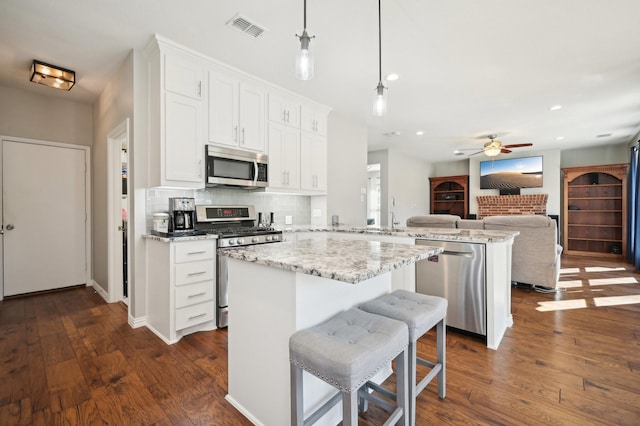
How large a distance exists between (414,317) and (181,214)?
2.32 metres

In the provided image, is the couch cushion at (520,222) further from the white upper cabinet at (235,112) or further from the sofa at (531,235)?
the white upper cabinet at (235,112)

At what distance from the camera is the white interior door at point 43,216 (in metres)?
3.74

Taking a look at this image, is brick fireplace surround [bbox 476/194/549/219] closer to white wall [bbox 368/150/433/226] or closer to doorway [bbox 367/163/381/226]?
white wall [bbox 368/150/433/226]

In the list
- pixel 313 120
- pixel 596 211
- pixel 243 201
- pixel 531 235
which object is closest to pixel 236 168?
pixel 243 201

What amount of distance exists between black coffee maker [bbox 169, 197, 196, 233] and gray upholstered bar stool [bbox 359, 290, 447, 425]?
1986 millimetres

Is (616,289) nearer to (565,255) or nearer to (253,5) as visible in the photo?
(565,255)

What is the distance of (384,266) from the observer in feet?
3.79

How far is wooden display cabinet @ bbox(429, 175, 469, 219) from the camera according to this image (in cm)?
852

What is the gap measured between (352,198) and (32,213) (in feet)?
14.8

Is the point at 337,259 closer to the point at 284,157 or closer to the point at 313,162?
the point at 284,157

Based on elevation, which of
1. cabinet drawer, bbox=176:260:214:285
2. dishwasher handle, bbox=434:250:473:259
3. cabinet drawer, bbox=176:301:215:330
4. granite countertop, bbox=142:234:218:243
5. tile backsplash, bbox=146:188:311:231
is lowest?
cabinet drawer, bbox=176:301:215:330

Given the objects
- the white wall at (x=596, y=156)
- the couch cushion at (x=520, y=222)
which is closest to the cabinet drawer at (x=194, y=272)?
the couch cushion at (x=520, y=222)

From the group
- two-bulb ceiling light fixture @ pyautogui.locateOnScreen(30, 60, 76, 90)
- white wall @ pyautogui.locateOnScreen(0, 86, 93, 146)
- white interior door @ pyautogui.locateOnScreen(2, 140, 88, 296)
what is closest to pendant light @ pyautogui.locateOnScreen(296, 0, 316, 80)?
two-bulb ceiling light fixture @ pyautogui.locateOnScreen(30, 60, 76, 90)

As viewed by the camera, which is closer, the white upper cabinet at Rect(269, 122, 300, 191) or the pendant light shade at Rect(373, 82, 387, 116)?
the pendant light shade at Rect(373, 82, 387, 116)
